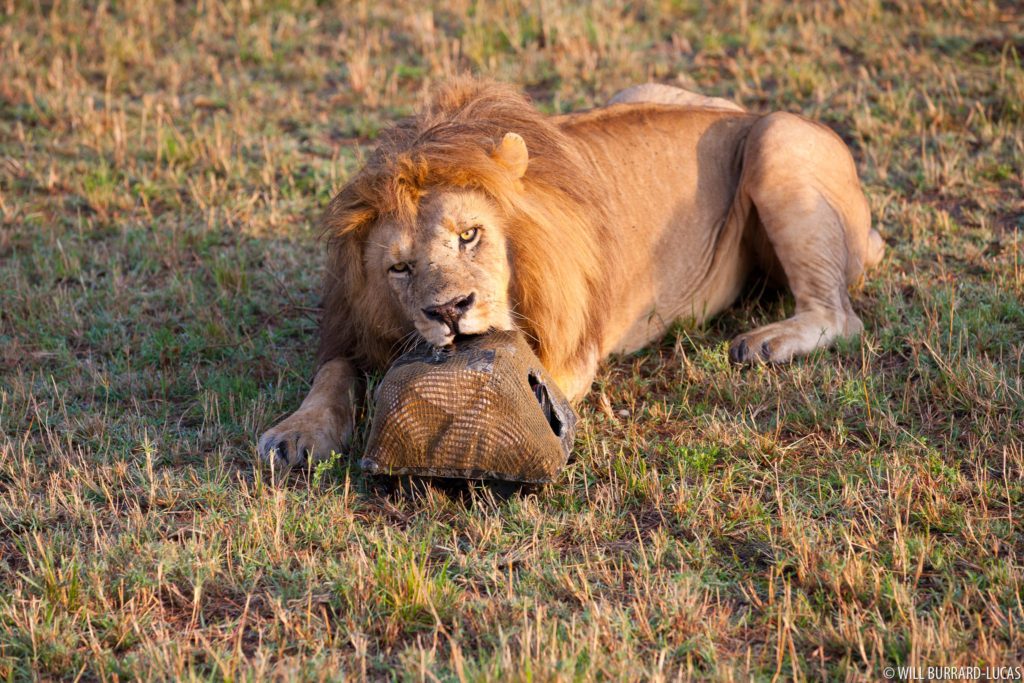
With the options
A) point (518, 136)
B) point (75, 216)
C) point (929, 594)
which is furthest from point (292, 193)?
point (929, 594)

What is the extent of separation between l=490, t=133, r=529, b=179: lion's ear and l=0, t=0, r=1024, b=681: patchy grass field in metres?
1.10

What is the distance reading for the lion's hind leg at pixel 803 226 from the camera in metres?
5.08

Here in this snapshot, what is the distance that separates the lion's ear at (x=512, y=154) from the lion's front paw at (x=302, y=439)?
3.91 feet

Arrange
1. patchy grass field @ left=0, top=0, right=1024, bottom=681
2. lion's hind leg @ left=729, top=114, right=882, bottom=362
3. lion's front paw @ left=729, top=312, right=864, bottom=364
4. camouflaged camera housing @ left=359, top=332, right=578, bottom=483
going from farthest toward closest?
lion's hind leg @ left=729, top=114, right=882, bottom=362
lion's front paw @ left=729, top=312, right=864, bottom=364
camouflaged camera housing @ left=359, top=332, right=578, bottom=483
patchy grass field @ left=0, top=0, right=1024, bottom=681

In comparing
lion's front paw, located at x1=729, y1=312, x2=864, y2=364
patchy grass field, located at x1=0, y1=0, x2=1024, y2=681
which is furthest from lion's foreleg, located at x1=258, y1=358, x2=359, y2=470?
lion's front paw, located at x1=729, y1=312, x2=864, y2=364

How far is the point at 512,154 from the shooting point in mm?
4074

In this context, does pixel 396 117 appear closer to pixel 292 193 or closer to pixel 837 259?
pixel 292 193

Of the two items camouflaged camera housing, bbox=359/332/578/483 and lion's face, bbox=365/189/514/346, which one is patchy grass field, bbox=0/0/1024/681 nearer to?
camouflaged camera housing, bbox=359/332/578/483

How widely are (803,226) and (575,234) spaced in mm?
1524

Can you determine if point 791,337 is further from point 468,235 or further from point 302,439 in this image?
point 302,439

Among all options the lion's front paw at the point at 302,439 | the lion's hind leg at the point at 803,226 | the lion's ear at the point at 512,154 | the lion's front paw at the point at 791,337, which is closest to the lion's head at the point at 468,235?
the lion's ear at the point at 512,154

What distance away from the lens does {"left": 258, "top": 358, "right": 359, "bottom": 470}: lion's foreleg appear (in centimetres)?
407

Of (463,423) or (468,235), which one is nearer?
(463,423)

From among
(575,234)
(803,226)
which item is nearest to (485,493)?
(575,234)
